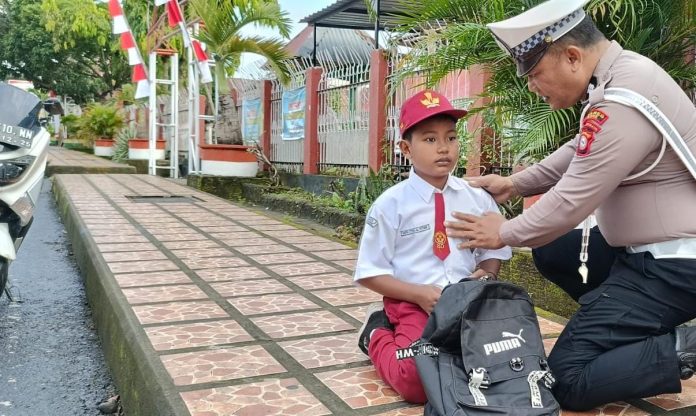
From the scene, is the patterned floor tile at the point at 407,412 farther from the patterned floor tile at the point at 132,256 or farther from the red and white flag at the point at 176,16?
the red and white flag at the point at 176,16

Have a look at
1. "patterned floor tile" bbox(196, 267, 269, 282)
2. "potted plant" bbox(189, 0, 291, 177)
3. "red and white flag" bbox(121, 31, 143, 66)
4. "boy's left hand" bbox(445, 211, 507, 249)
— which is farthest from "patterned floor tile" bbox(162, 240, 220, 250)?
"red and white flag" bbox(121, 31, 143, 66)

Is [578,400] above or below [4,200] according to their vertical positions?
below

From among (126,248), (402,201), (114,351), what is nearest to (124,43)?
(126,248)

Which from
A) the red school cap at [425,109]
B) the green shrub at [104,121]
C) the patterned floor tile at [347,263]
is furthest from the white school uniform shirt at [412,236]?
the green shrub at [104,121]

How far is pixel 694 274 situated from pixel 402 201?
0.96 meters

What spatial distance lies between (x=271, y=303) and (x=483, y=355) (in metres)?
1.72

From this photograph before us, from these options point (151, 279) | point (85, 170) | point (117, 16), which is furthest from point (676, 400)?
point (85, 170)

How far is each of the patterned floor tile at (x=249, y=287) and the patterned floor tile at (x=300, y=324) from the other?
1.66 ft

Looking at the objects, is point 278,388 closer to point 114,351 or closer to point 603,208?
point 114,351

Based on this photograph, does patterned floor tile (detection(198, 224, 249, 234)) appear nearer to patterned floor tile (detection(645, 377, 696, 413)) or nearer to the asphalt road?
the asphalt road

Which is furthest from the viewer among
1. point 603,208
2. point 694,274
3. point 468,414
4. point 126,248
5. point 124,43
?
point 124,43

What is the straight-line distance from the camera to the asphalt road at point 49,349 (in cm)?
263

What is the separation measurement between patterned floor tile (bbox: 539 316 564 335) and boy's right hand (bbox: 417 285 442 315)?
0.94 metres

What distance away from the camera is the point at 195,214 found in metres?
7.05
